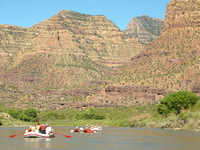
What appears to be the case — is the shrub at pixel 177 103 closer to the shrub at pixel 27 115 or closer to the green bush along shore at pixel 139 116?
the green bush along shore at pixel 139 116

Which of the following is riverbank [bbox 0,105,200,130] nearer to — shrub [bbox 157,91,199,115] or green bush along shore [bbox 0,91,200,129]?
green bush along shore [bbox 0,91,200,129]

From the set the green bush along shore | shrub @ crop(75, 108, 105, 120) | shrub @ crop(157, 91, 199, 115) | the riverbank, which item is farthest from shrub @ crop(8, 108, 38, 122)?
shrub @ crop(157, 91, 199, 115)

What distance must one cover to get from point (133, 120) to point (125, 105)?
59.1 m

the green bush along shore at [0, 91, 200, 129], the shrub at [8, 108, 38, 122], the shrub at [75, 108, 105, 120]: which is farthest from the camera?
the shrub at [8, 108, 38, 122]

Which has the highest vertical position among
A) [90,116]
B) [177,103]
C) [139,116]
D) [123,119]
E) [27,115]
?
[177,103]

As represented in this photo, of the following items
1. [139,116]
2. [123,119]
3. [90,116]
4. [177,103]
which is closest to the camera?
[177,103]

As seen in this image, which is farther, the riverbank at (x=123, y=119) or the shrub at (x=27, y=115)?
the shrub at (x=27, y=115)

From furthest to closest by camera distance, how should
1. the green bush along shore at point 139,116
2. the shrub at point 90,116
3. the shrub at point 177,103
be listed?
the shrub at point 90,116, the shrub at point 177,103, the green bush along shore at point 139,116

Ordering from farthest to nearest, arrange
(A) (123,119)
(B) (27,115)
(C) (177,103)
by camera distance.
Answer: (B) (27,115) < (A) (123,119) < (C) (177,103)

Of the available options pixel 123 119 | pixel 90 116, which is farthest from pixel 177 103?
pixel 90 116

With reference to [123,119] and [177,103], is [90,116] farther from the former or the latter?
[177,103]

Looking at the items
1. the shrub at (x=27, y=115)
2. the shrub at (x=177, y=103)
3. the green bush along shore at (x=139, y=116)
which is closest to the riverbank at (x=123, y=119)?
the green bush along shore at (x=139, y=116)

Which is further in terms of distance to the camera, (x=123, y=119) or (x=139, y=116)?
(x=123, y=119)

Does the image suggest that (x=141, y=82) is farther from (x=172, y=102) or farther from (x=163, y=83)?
(x=172, y=102)
